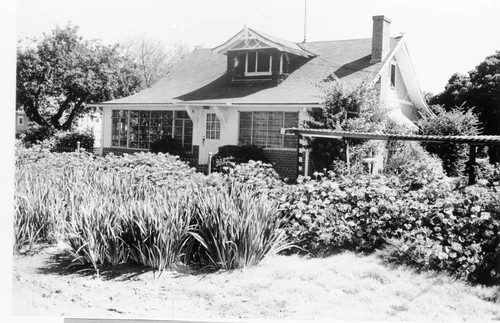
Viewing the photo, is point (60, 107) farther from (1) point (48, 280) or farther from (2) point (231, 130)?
(1) point (48, 280)

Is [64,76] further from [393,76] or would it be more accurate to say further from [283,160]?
[393,76]

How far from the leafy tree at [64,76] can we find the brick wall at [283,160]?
42.9ft

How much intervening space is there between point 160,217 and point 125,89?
942 inches

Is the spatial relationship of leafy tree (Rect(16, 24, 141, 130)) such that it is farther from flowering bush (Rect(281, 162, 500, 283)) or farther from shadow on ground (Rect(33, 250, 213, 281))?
flowering bush (Rect(281, 162, 500, 283))

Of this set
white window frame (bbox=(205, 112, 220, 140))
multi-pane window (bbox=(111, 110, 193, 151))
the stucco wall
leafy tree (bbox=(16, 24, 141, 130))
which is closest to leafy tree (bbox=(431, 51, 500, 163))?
the stucco wall

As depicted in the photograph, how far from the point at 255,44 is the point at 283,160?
17.2ft

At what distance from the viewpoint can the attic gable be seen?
19.6m

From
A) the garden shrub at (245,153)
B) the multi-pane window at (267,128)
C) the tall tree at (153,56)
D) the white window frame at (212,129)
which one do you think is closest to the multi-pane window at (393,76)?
the multi-pane window at (267,128)

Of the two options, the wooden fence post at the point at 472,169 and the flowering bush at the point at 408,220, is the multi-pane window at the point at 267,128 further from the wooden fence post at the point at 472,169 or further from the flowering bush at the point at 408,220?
the wooden fence post at the point at 472,169

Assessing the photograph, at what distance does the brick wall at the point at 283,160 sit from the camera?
1809 centimetres

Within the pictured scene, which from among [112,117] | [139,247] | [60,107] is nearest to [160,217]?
[139,247]

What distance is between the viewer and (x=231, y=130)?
1948 centimetres

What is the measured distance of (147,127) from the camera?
884 inches

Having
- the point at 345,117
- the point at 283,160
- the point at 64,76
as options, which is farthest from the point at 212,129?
the point at 64,76
